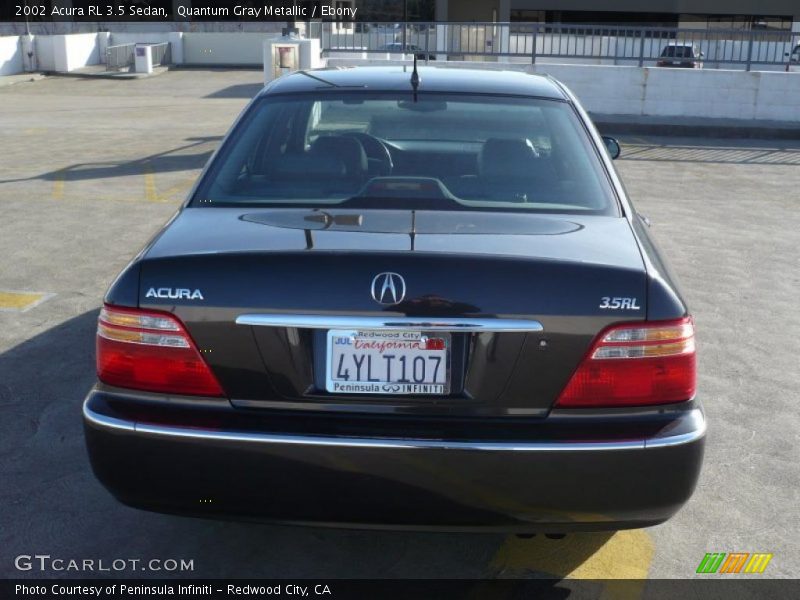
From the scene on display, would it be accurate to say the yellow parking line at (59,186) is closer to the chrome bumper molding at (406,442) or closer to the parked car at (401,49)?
the chrome bumper molding at (406,442)

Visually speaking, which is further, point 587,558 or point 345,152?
point 345,152

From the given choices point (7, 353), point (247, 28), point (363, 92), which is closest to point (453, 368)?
point (363, 92)

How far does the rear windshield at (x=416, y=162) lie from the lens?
3535 mm

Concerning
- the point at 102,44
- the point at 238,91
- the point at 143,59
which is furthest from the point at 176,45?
the point at 238,91

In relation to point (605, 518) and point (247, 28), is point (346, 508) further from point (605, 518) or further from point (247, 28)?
point (247, 28)

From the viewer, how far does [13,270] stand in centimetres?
718

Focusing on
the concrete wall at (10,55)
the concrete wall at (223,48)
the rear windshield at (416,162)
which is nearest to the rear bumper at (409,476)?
the rear windshield at (416,162)

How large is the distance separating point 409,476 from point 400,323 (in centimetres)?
44

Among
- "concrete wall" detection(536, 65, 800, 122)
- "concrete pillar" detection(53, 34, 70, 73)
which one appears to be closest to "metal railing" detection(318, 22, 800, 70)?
"concrete wall" detection(536, 65, 800, 122)

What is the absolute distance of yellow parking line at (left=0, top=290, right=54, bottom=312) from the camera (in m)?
6.29

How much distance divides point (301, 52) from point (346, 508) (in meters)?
15.0

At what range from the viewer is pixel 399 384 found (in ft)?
9.00

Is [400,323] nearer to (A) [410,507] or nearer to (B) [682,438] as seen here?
(A) [410,507]

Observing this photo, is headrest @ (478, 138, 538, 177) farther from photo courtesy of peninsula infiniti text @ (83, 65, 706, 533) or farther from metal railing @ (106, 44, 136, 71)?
metal railing @ (106, 44, 136, 71)
